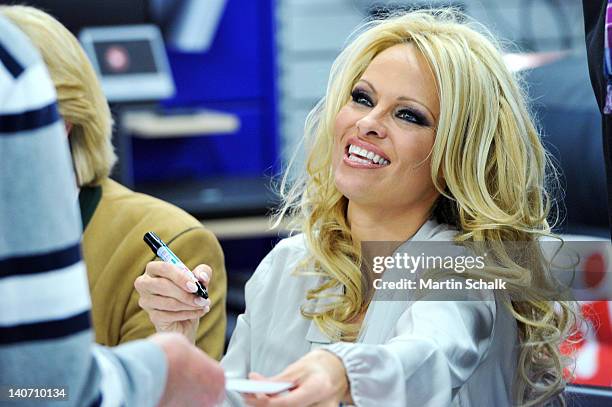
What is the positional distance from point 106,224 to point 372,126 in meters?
0.57

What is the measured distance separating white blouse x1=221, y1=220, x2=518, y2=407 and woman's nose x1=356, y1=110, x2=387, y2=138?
0.56 ft

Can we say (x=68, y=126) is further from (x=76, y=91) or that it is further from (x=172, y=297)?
(x=172, y=297)

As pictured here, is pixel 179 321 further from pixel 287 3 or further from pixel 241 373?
pixel 287 3

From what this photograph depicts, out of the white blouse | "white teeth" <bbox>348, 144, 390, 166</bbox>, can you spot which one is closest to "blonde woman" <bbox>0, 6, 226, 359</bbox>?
the white blouse

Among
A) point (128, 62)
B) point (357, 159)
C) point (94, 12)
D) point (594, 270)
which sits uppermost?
point (357, 159)

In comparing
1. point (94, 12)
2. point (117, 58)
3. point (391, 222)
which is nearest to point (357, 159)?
point (391, 222)

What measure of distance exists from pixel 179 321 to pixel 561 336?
0.58 meters

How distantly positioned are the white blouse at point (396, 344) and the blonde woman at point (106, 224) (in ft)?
0.43

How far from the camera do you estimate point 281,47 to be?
16.8 ft

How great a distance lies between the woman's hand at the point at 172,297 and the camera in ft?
4.77

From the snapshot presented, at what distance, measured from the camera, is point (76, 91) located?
1.82 meters

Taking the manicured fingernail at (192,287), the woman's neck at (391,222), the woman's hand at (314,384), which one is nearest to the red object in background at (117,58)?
the woman's neck at (391,222)

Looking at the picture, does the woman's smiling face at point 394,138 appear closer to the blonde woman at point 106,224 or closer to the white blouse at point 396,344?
the white blouse at point 396,344

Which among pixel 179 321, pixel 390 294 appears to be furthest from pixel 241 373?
pixel 390 294
